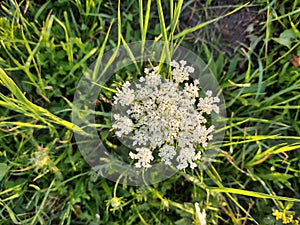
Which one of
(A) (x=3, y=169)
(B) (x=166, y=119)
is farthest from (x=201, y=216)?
(A) (x=3, y=169)

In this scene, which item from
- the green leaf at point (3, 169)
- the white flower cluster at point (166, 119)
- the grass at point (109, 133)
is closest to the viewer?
the white flower cluster at point (166, 119)

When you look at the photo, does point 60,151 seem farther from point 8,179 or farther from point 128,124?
point 128,124

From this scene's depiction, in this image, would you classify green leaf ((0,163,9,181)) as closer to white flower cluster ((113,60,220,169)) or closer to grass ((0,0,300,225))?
grass ((0,0,300,225))

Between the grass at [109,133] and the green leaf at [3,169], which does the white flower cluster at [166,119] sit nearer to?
the grass at [109,133]

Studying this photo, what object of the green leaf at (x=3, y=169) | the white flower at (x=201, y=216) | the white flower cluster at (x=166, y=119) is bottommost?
the white flower at (x=201, y=216)

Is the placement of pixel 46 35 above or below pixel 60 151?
above

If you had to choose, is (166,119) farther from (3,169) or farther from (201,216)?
(3,169)

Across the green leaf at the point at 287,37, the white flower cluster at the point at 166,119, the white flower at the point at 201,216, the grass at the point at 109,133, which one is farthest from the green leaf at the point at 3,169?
the green leaf at the point at 287,37

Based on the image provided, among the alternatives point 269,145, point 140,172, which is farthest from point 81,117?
point 269,145
